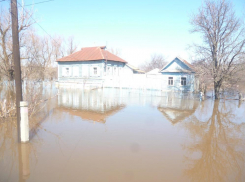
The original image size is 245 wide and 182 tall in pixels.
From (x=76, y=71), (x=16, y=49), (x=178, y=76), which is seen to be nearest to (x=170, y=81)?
(x=178, y=76)

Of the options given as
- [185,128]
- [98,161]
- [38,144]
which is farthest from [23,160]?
[185,128]

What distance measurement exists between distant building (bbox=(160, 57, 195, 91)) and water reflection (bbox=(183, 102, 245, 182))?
51.6 feet

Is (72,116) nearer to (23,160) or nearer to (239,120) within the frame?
(23,160)

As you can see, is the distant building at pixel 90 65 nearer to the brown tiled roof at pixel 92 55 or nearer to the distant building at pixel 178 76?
the brown tiled roof at pixel 92 55

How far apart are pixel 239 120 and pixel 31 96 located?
9.90 m

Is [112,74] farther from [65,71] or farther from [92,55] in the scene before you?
[65,71]

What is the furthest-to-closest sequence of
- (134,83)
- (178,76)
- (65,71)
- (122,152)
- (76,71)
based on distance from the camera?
(65,71) < (76,71) < (134,83) < (178,76) < (122,152)

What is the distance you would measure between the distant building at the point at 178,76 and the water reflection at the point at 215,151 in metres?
15.7

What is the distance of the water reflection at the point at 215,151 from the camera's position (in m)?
4.04

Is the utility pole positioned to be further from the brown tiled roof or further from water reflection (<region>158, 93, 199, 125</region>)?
the brown tiled roof

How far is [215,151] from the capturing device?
17.2 ft

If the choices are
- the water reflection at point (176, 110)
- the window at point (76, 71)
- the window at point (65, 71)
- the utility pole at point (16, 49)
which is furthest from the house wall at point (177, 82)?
the utility pole at point (16, 49)

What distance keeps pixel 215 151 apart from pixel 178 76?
2022 cm

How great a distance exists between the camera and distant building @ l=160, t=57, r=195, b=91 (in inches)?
929
